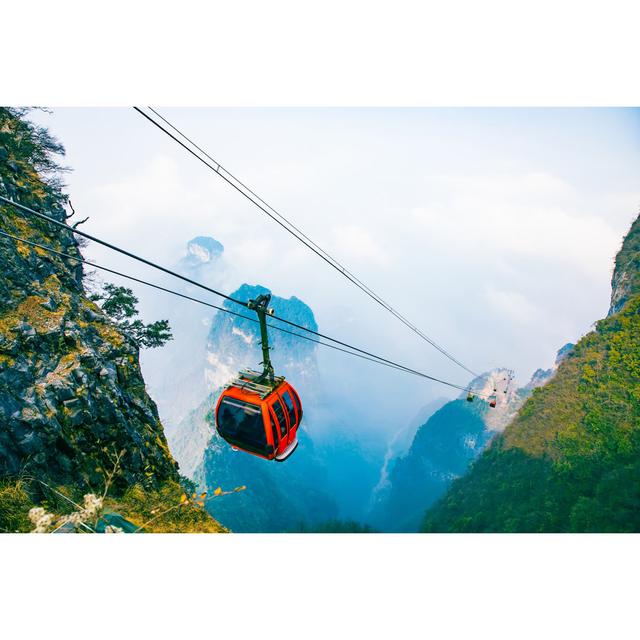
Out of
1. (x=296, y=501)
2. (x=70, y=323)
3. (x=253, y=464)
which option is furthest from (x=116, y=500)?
(x=296, y=501)

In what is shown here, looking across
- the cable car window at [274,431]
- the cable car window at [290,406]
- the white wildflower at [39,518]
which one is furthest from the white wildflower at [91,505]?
the cable car window at [290,406]

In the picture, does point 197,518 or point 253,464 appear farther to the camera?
point 253,464

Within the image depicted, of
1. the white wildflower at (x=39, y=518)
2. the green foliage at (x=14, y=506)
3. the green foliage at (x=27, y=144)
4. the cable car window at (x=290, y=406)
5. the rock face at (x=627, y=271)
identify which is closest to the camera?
the white wildflower at (x=39, y=518)

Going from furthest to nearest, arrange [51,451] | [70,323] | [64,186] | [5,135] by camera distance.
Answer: [64,186] < [5,135] < [70,323] < [51,451]

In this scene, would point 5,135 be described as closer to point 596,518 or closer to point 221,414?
point 221,414

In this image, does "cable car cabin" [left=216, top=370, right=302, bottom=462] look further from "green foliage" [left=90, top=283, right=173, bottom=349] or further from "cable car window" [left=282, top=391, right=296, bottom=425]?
"green foliage" [left=90, top=283, right=173, bottom=349]

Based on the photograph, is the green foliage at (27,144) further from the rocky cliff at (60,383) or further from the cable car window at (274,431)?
the cable car window at (274,431)

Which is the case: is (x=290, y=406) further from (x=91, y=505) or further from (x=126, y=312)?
(x=126, y=312)
